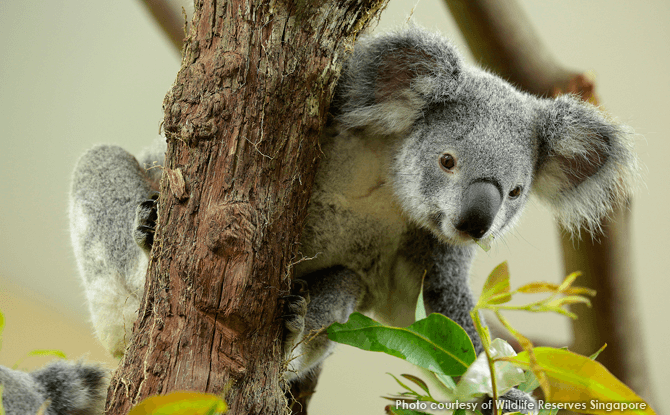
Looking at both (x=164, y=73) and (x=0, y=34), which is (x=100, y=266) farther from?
(x=0, y=34)

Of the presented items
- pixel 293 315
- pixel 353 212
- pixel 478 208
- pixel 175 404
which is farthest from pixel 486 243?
pixel 175 404

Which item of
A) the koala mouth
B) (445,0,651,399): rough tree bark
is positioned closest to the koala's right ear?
the koala mouth

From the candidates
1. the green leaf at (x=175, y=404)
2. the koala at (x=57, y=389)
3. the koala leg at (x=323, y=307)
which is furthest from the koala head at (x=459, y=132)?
→ the koala at (x=57, y=389)

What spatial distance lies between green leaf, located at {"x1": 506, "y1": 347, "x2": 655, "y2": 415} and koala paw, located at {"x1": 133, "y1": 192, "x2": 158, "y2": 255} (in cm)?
104

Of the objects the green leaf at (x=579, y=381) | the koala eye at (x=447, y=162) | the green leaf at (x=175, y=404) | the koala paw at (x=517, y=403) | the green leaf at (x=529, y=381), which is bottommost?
the koala paw at (x=517, y=403)

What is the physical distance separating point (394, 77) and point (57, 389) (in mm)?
1490

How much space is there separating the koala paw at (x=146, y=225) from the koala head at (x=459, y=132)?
66 centimetres

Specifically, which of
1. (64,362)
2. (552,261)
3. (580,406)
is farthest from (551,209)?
(552,261)

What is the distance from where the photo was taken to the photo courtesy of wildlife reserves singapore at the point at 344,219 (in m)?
1.14

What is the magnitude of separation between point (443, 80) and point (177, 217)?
98 centimetres

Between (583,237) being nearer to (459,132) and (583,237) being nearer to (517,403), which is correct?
(517,403)

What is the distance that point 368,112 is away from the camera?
5.49 ft

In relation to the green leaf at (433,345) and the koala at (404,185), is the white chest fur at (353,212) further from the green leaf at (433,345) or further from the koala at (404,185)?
the green leaf at (433,345)

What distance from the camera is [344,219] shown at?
5.99 ft
